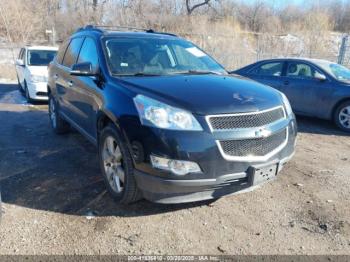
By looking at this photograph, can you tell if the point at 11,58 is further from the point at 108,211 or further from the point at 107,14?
the point at 108,211

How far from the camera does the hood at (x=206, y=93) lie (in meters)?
3.13

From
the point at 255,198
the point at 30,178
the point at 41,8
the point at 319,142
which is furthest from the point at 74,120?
the point at 41,8

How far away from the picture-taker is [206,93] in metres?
3.36

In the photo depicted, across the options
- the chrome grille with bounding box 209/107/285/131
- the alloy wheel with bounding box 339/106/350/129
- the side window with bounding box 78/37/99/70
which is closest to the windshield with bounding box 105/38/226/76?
the side window with bounding box 78/37/99/70

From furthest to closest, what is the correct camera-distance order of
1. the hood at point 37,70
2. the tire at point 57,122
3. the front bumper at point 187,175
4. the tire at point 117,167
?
the hood at point 37,70, the tire at point 57,122, the tire at point 117,167, the front bumper at point 187,175

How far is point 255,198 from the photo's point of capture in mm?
3877

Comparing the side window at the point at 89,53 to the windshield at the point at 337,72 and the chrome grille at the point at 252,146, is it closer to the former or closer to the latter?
the chrome grille at the point at 252,146

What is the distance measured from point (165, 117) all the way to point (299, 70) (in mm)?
5735

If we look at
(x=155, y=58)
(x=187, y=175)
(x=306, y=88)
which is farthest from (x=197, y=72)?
(x=306, y=88)

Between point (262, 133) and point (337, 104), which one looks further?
point (337, 104)

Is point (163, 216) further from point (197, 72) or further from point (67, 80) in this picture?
point (67, 80)

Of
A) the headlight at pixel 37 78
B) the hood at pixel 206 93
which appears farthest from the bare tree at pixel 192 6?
the hood at pixel 206 93

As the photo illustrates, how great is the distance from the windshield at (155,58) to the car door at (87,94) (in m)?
0.25

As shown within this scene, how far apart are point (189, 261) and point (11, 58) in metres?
19.4
